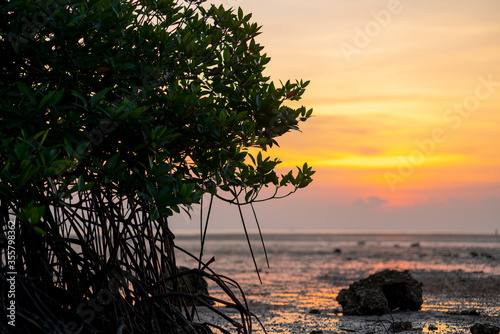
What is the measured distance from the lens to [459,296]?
34.3ft

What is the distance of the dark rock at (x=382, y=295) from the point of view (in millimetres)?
8047

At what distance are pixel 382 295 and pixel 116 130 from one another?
18.5 ft

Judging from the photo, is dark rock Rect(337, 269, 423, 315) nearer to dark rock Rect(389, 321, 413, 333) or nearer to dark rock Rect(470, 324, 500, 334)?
dark rock Rect(389, 321, 413, 333)

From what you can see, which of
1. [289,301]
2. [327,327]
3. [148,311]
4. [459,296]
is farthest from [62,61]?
[459,296]

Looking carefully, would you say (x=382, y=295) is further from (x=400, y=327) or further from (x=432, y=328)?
(x=400, y=327)

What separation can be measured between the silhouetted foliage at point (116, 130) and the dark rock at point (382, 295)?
4.19 meters

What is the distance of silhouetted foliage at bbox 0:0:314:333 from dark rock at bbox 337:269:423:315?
13.8 ft

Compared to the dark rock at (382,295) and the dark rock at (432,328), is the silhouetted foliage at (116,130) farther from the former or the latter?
the dark rock at (382,295)

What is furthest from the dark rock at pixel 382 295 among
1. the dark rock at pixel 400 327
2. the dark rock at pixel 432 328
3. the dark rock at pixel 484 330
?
the dark rock at pixel 484 330

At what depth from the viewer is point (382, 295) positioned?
318 inches

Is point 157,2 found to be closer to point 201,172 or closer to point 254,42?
point 254,42

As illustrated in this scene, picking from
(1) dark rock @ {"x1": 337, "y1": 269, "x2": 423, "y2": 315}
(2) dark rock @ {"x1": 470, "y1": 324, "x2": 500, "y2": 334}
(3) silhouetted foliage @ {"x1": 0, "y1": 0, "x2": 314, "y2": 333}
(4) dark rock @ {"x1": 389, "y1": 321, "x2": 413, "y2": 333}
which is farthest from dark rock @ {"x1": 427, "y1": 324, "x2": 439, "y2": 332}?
(3) silhouetted foliage @ {"x1": 0, "y1": 0, "x2": 314, "y2": 333}

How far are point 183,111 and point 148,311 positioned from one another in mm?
1740

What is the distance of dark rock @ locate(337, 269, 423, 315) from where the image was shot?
26.4ft
